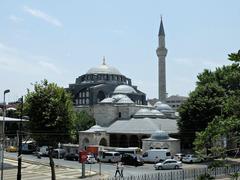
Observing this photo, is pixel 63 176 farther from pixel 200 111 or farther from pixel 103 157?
pixel 200 111

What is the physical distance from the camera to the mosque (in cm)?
6106

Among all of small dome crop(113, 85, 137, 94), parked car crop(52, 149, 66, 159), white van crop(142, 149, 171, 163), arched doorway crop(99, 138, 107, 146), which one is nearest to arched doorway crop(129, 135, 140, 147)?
arched doorway crop(99, 138, 107, 146)

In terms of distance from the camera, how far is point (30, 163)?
46.2 m

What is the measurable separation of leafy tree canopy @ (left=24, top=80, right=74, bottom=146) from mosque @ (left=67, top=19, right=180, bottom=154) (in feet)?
45.5

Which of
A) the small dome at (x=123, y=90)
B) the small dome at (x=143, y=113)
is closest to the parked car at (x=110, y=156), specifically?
the small dome at (x=143, y=113)

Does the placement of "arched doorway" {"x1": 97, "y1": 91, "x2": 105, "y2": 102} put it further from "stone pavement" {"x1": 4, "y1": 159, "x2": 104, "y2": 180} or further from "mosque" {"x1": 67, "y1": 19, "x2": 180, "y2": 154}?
"stone pavement" {"x1": 4, "y1": 159, "x2": 104, "y2": 180}

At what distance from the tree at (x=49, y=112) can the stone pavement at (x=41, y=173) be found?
2975mm

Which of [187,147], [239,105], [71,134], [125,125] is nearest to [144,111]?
[125,125]

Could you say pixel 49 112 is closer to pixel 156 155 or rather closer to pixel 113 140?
pixel 156 155

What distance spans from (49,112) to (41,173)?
823 centimetres

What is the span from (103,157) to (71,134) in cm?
480

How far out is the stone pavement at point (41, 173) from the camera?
116 ft

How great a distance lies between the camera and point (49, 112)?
44.5 m

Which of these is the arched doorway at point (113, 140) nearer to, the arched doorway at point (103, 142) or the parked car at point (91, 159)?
the arched doorway at point (103, 142)
